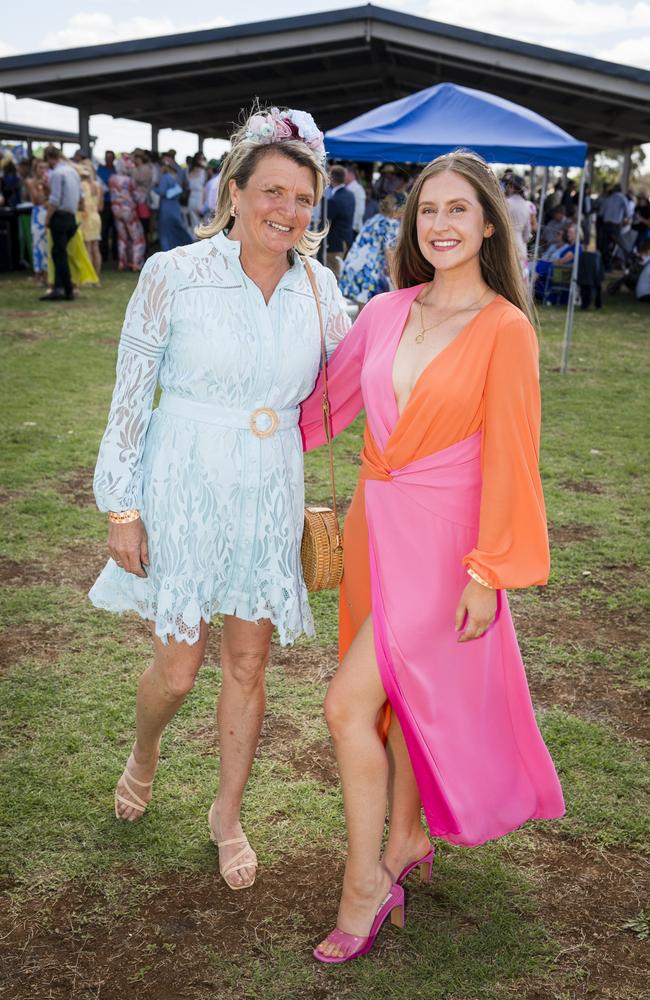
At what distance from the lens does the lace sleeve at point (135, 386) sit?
2.46 m

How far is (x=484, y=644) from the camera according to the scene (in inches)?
99.4

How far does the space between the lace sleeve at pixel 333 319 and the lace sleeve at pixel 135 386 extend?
19.8 inches

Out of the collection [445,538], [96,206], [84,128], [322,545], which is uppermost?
[84,128]

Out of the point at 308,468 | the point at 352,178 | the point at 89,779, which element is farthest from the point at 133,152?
the point at 89,779

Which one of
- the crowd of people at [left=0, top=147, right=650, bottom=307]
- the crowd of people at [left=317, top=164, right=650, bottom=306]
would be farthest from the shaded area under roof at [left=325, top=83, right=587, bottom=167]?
the crowd of people at [left=0, top=147, right=650, bottom=307]

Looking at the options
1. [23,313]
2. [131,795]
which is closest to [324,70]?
[23,313]

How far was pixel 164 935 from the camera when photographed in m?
2.58

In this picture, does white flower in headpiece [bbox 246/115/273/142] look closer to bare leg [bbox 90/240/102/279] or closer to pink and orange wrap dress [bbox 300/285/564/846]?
pink and orange wrap dress [bbox 300/285/564/846]

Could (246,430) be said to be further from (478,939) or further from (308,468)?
(308,468)

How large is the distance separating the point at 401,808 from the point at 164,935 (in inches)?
28.7

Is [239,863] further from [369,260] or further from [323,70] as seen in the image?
[323,70]

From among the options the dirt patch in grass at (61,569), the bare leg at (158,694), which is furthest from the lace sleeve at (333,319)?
the dirt patch in grass at (61,569)

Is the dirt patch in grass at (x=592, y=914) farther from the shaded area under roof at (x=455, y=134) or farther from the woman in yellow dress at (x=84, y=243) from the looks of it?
the woman in yellow dress at (x=84, y=243)

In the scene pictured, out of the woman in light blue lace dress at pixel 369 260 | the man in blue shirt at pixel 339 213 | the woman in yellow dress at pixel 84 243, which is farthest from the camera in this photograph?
the woman in yellow dress at pixel 84 243
